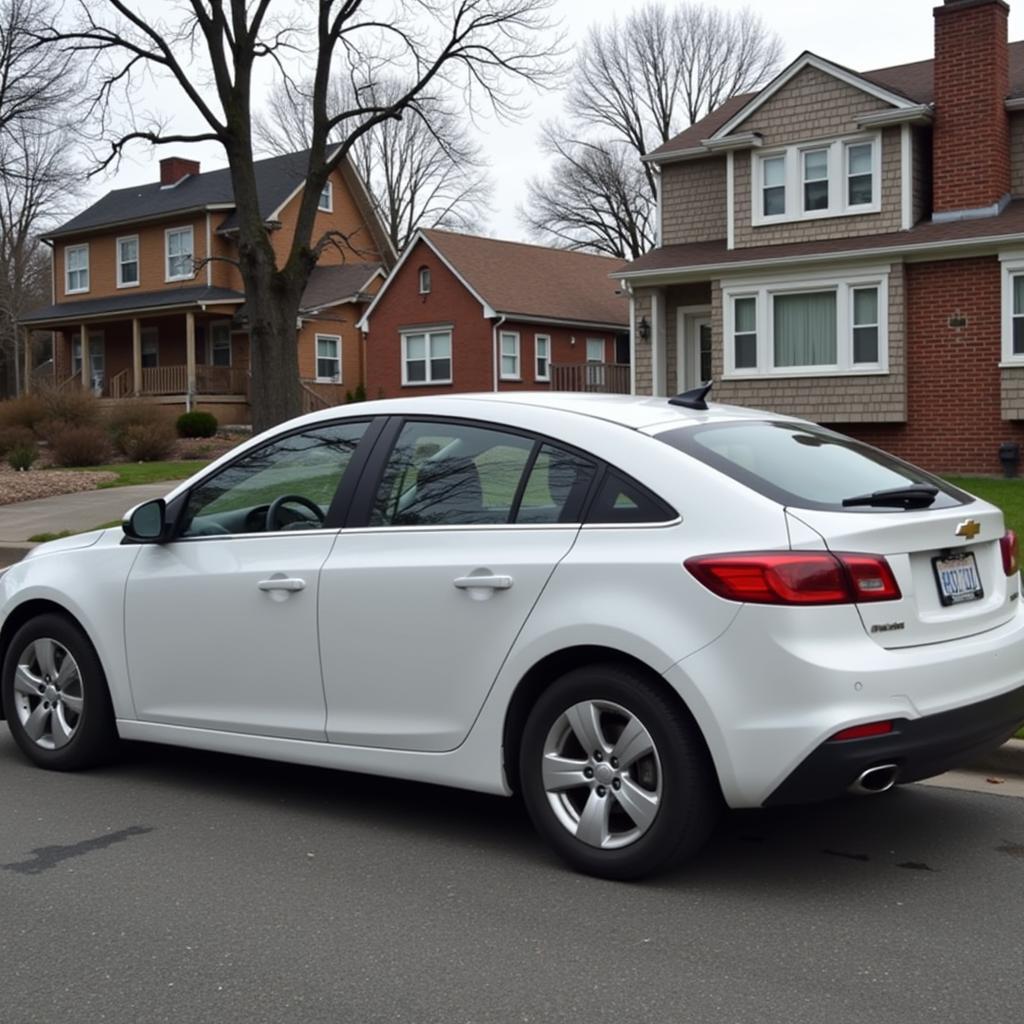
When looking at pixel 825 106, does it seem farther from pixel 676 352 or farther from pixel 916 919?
pixel 916 919

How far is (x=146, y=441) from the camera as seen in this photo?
2797 centimetres

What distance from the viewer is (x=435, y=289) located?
3719 cm

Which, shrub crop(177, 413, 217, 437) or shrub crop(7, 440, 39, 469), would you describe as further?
shrub crop(177, 413, 217, 437)

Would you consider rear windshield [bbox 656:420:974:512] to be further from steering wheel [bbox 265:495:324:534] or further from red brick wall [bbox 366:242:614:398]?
red brick wall [bbox 366:242:614:398]

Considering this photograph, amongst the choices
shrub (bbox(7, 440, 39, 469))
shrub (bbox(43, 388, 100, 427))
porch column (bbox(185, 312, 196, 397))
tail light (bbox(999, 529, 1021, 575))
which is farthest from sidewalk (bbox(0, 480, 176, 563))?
porch column (bbox(185, 312, 196, 397))

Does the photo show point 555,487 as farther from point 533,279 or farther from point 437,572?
point 533,279

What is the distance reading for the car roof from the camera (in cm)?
502

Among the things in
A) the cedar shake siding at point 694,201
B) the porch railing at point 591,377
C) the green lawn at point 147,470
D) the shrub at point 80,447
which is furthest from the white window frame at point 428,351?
the shrub at point 80,447

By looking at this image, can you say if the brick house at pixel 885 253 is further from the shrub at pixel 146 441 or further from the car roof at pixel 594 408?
the car roof at pixel 594 408

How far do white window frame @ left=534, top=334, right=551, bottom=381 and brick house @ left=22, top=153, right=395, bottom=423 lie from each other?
6210 mm

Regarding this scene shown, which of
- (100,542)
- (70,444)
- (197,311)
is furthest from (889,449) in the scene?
(197,311)

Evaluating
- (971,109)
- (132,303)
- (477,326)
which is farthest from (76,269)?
(971,109)

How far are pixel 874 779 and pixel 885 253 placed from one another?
19.5m

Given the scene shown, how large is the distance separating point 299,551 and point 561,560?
1253 mm
